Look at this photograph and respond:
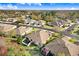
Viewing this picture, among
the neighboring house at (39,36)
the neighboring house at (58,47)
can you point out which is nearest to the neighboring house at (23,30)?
the neighboring house at (39,36)

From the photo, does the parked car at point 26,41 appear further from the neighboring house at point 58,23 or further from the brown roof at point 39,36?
the neighboring house at point 58,23

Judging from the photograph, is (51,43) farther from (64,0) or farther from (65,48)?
(64,0)

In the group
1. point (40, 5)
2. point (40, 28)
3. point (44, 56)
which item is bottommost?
point (44, 56)

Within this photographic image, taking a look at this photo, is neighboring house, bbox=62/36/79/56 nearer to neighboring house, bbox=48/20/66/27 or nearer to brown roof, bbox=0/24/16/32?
neighboring house, bbox=48/20/66/27

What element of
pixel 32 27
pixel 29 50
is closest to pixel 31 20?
pixel 32 27

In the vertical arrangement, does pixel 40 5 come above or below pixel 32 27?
above

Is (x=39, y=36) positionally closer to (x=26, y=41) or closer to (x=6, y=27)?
(x=26, y=41)
